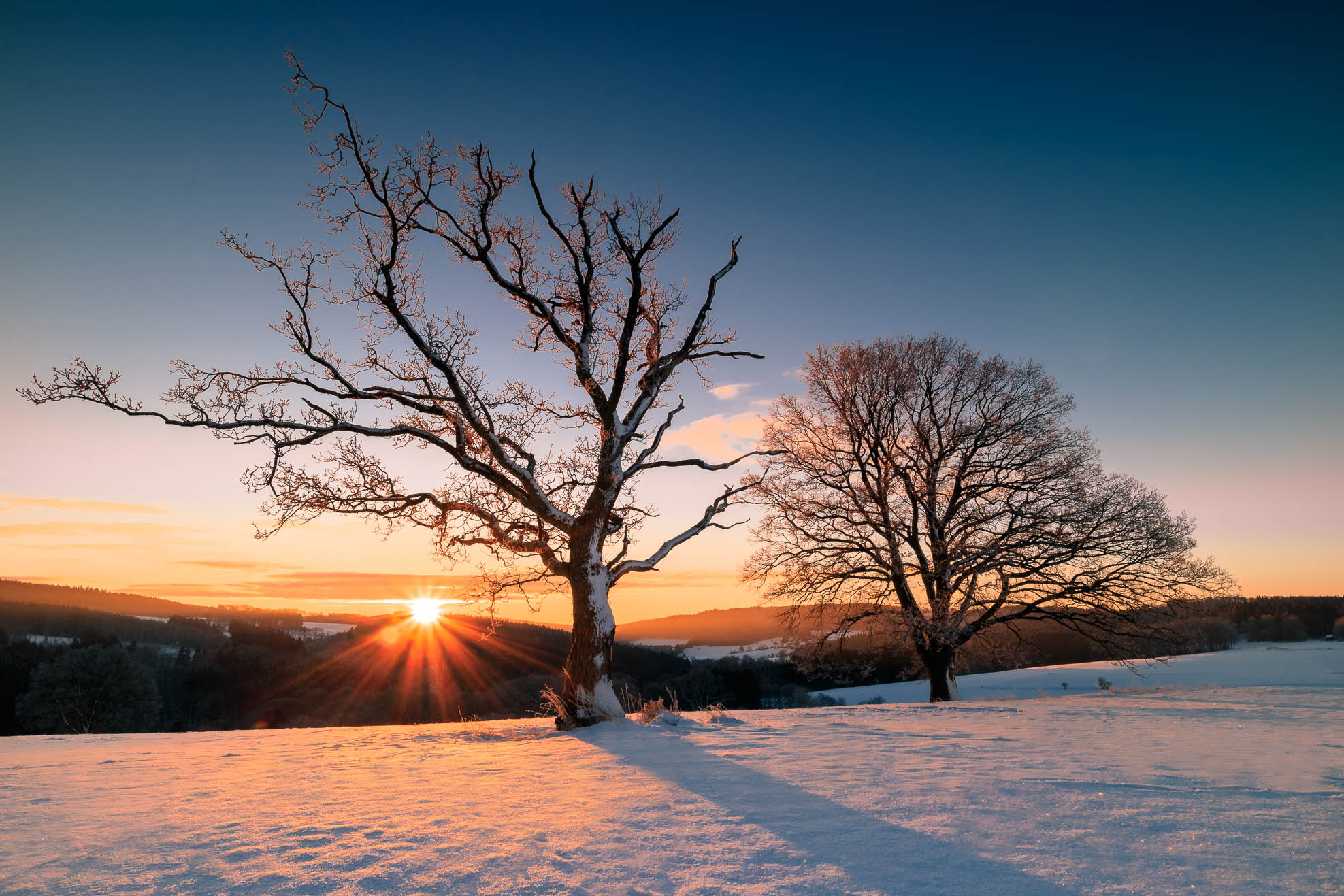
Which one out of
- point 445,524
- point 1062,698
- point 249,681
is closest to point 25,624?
point 249,681

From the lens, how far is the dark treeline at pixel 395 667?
16703 millimetres

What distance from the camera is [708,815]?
3.68 m

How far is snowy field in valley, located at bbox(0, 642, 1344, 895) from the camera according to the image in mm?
2742

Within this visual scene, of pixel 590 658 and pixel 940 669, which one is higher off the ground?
pixel 590 658

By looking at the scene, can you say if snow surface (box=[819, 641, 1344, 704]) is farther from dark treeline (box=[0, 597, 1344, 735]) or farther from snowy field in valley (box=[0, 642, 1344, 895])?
snowy field in valley (box=[0, 642, 1344, 895])

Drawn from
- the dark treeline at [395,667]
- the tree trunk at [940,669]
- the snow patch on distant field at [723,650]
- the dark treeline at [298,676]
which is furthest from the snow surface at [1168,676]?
the snow patch on distant field at [723,650]

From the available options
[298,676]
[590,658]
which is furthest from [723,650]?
[590,658]

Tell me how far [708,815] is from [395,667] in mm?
87445

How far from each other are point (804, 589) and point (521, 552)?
8.54 meters

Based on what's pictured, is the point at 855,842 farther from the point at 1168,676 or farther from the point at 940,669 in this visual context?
the point at 1168,676

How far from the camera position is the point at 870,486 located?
52.7 ft

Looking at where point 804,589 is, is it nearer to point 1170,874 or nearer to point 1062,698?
point 1062,698

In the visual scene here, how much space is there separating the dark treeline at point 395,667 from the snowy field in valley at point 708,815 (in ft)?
15.7

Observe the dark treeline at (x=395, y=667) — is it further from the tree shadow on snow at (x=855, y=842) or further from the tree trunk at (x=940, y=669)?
the tree shadow on snow at (x=855, y=842)
